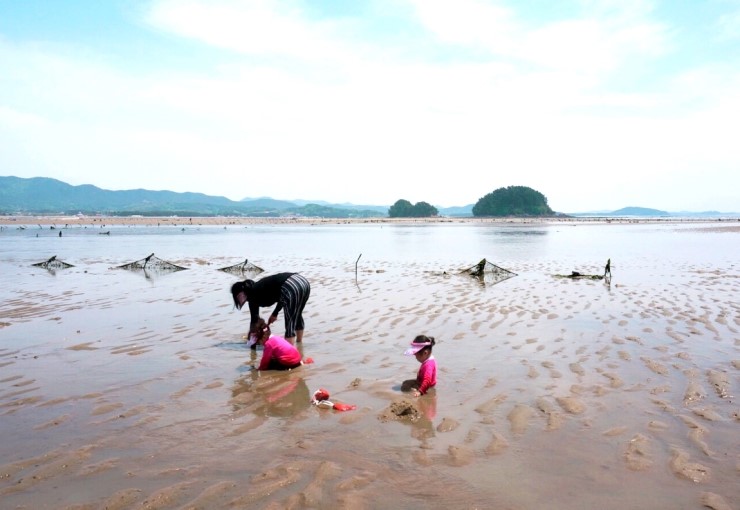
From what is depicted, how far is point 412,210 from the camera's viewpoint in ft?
571

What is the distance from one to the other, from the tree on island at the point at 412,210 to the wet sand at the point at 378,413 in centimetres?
16017

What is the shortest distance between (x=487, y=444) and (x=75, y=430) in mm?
4581

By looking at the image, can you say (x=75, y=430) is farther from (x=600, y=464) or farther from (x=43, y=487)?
(x=600, y=464)

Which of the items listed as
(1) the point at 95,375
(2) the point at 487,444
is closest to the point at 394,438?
(2) the point at 487,444

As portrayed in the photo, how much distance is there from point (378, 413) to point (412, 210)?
169 meters

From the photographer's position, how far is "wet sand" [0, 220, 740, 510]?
14.8 feet

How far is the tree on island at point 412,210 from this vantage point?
172375 mm

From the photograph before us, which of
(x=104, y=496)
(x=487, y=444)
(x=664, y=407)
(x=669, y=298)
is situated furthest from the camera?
(x=669, y=298)

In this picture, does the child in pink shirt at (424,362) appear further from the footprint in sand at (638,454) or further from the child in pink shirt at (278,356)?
the footprint in sand at (638,454)

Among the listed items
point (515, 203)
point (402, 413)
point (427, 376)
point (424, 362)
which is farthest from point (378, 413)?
point (515, 203)

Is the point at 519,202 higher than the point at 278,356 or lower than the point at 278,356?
higher

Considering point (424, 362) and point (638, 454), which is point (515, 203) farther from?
point (638, 454)

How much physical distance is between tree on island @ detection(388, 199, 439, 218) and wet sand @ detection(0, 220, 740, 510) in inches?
6306

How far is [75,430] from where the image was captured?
5793 millimetres
